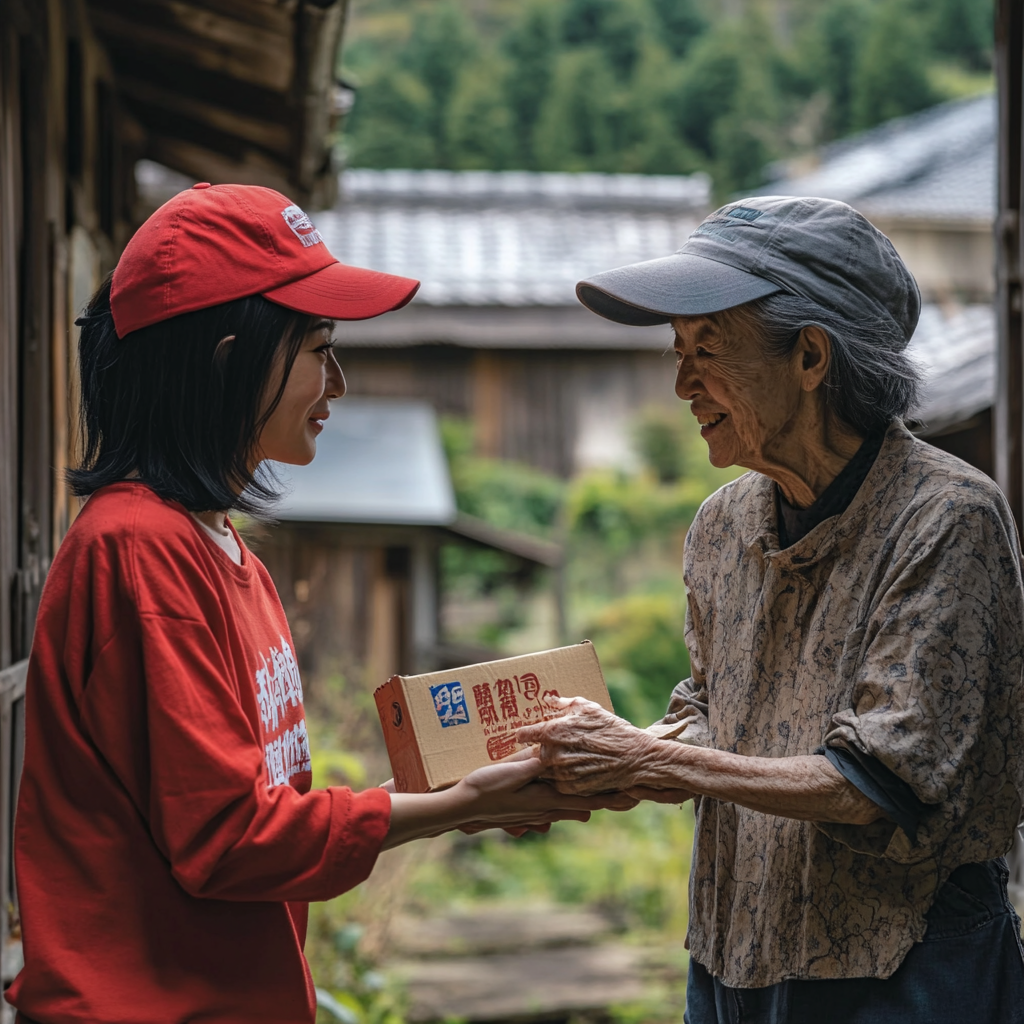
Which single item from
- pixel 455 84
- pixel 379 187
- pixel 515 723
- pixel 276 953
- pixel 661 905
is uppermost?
pixel 455 84

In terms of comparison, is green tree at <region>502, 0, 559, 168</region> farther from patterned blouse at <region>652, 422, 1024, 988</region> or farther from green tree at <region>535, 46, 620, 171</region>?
patterned blouse at <region>652, 422, 1024, 988</region>

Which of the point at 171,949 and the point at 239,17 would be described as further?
the point at 239,17

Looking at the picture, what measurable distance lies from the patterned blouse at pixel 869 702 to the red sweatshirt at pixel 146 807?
2.62 ft

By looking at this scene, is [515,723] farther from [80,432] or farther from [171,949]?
[80,432]

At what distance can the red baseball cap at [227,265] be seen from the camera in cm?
188

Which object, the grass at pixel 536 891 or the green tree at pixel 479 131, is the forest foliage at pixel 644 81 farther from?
the grass at pixel 536 891

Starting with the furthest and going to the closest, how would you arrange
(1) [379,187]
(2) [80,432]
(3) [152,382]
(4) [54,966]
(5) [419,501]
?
(1) [379,187] → (5) [419,501] → (2) [80,432] → (3) [152,382] → (4) [54,966]

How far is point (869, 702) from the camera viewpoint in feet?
6.49

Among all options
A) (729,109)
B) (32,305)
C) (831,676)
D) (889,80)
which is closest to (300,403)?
(831,676)

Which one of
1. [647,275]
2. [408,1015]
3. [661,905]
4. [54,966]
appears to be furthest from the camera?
[661,905]

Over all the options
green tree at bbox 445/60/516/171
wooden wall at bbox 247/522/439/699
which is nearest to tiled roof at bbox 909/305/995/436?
wooden wall at bbox 247/522/439/699

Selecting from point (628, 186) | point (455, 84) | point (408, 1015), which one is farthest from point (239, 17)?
point (455, 84)

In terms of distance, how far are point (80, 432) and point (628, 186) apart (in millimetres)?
18804

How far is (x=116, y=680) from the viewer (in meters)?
1.75
